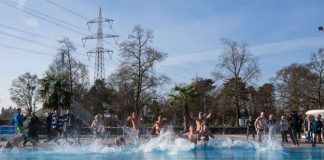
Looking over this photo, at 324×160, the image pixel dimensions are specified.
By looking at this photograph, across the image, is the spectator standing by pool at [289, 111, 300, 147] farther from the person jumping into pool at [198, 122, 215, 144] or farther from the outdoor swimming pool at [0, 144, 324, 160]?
the person jumping into pool at [198, 122, 215, 144]

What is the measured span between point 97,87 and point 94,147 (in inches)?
1598

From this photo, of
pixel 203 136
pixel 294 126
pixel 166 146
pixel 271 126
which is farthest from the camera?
pixel 294 126

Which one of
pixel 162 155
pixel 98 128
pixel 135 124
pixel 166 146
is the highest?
pixel 135 124

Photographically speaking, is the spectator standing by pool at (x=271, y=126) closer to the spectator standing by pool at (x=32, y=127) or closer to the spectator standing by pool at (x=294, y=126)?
the spectator standing by pool at (x=294, y=126)

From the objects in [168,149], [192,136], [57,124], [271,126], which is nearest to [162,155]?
[168,149]

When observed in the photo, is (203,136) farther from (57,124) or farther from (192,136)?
(57,124)

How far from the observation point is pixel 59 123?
997 inches

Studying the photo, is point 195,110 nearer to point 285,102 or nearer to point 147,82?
point 285,102

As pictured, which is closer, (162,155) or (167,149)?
(162,155)

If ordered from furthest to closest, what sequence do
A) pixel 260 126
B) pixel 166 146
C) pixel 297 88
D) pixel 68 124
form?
pixel 297 88 < pixel 68 124 < pixel 260 126 < pixel 166 146

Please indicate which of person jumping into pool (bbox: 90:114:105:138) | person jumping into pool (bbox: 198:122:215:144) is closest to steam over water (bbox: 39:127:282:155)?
person jumping into pool (bbox: 198:122:215:144)

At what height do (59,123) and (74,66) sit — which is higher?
(74,66)

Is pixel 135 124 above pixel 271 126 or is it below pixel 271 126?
above

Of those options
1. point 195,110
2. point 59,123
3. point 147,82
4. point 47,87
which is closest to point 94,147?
point 59,123
